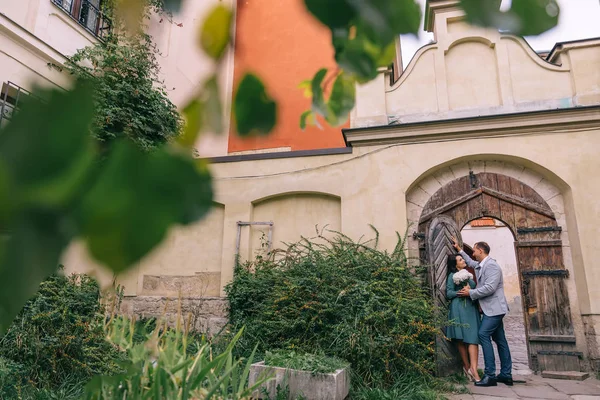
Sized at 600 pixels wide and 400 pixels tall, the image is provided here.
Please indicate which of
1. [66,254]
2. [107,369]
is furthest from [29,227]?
[107,369]

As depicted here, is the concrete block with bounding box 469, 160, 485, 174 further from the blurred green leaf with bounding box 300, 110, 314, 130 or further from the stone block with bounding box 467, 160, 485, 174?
the blurred green leaf with bounding box 300, 110, 314, 130

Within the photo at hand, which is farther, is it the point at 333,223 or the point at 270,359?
the point at 333,223

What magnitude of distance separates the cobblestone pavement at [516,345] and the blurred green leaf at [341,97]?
610 centimetres

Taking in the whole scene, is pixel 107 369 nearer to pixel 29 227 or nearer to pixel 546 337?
pixel 29 227

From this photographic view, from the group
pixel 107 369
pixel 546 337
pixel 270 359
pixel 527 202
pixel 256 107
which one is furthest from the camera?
pixel 527 202

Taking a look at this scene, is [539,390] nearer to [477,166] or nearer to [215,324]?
[477,166]

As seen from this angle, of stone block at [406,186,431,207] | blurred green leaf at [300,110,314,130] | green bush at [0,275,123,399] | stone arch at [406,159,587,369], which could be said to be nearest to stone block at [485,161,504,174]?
stone arch at [406,159,587,369]

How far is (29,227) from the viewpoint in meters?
0.29

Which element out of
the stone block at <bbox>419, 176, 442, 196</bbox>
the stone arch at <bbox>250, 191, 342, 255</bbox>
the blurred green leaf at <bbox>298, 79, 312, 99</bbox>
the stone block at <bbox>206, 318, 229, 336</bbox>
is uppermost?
the stone block at <bbox>419, 176, 442, 196</bbox>

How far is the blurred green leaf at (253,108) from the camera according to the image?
0.63m

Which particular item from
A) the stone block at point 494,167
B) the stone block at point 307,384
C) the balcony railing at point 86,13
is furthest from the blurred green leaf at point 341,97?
the balcony railing at point 86,13

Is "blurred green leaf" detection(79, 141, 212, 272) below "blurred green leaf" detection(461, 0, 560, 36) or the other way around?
below

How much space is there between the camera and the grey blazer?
4879 millimetres

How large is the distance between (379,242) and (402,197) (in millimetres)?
781
